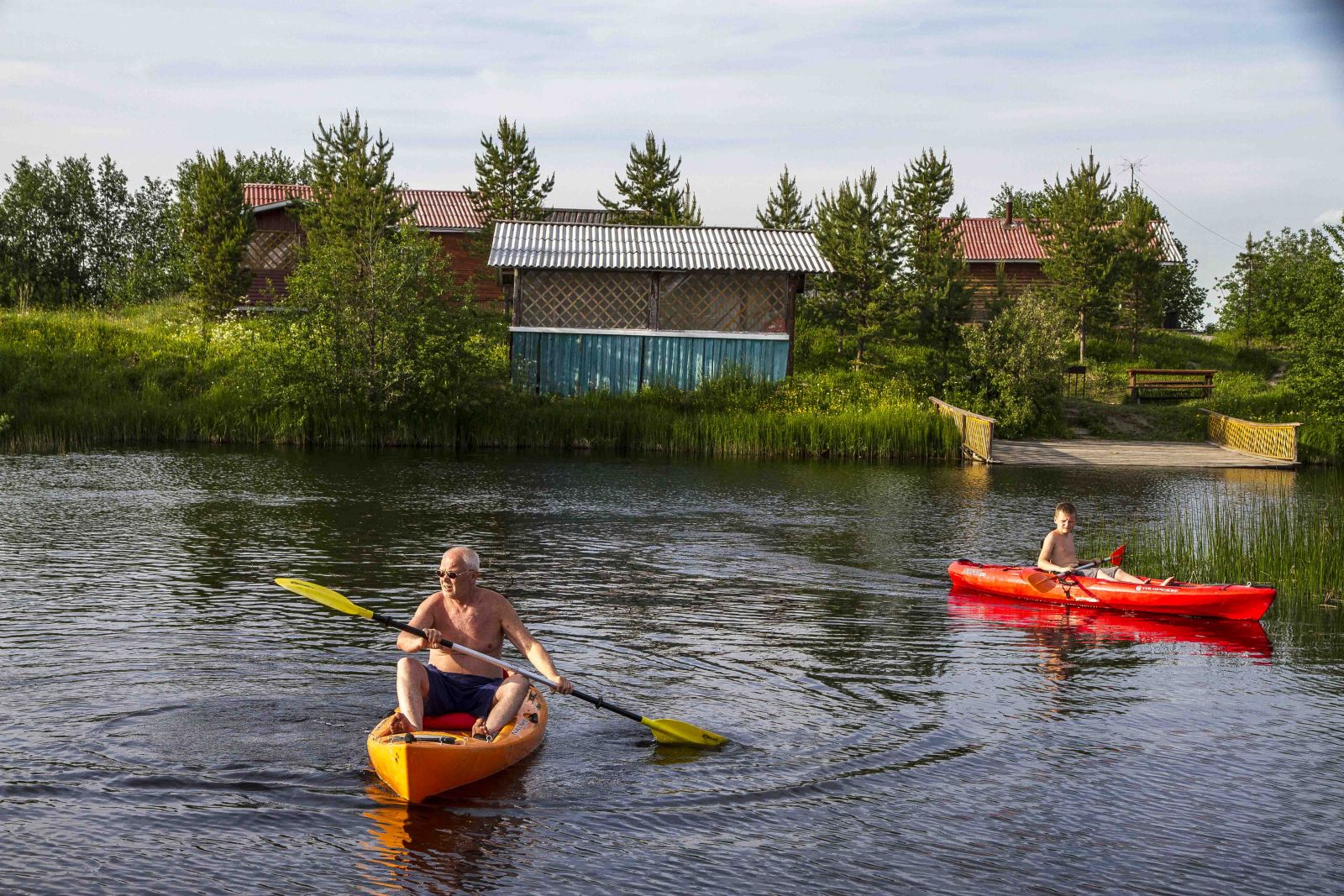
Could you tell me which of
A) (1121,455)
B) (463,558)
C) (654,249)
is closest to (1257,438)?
(1121,455)

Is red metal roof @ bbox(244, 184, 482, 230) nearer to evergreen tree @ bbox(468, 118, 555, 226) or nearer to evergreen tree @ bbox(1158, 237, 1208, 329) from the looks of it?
evergreen tree @ bbox(468, 118, 555, 226)

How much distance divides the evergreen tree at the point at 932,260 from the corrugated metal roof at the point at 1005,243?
36.6ft

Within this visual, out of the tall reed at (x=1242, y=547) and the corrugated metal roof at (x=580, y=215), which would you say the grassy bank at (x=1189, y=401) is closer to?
the tall reed at (x=1242, y=547)

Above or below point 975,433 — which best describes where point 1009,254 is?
above

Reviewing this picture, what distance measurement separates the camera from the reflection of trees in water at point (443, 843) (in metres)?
7.29

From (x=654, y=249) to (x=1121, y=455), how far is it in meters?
15.2

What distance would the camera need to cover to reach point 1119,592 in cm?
1495

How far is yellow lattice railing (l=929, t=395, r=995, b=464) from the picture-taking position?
110 feet

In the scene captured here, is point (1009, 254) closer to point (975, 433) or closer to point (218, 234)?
point (975, 433)

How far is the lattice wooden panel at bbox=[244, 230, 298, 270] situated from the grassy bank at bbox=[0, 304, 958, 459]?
613 inches

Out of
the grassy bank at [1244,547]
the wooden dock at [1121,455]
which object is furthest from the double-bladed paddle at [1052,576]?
the wooden dock at [1121,455]

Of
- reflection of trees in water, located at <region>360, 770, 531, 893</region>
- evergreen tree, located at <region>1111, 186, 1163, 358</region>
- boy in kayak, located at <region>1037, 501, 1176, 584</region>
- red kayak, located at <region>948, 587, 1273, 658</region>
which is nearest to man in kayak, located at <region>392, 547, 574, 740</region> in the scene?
reflection of trees in water, located at <region>360, 770, 531, 893</region>

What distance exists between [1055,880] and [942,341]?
124 ft

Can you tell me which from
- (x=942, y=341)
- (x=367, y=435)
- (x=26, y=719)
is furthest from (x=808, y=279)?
(x=26, y=719)
